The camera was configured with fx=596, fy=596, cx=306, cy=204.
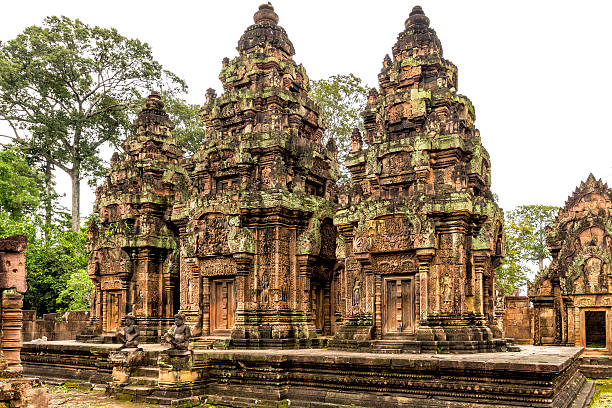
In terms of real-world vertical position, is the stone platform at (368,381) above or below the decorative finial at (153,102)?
below

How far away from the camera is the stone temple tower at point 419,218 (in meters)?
12.0

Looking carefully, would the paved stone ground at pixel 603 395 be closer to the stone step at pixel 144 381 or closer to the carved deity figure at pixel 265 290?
the carved deity figure at pixel 265 290

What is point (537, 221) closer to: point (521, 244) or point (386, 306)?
point (521, 244)

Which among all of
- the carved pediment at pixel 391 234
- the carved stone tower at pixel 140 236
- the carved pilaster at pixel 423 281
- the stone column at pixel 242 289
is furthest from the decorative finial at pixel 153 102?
the carved pilaster at pixel 423 281

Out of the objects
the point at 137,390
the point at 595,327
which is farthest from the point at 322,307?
the point at 595,327

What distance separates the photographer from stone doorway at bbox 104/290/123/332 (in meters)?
18.1

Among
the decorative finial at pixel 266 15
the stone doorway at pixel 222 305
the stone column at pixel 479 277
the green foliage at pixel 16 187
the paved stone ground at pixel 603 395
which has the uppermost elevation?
the decorative finial at pixel 266 15

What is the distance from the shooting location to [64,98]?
1047 inches

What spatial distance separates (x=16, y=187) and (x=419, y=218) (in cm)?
1685

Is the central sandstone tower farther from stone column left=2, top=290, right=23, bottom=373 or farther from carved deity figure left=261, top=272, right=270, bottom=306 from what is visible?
stone column left=2, top=290, right=23, bottom=373

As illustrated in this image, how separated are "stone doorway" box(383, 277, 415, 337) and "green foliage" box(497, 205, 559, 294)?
10008mm

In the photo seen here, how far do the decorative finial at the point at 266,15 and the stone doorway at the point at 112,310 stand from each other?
356 inches

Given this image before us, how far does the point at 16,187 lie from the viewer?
73.9ft

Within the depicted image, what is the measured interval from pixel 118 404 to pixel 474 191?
8850mm
